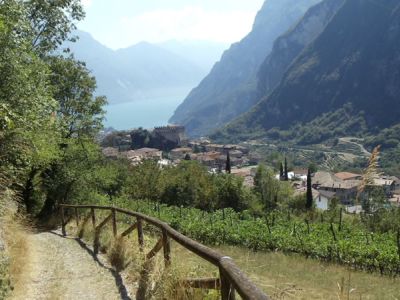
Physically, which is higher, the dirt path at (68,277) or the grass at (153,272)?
the grass at (153,272)

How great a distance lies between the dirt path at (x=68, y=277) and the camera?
7.03 metres

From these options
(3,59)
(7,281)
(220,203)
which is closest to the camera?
(7,281)

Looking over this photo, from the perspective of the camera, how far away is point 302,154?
557 ft

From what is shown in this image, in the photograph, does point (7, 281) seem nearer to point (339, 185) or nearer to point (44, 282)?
point (44, 282)

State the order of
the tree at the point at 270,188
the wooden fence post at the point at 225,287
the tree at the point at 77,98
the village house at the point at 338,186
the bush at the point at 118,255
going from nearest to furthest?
the wooden fence post at the point at 225,287 < the bush at the point at 118,255 < the tree at the point at 77,98 < the tree at the point at 270,188 < the village house at the point at 338,186

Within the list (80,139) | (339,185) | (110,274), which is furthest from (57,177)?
(339,185)

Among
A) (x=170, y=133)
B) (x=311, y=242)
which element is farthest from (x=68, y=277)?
(x=170, y=133)

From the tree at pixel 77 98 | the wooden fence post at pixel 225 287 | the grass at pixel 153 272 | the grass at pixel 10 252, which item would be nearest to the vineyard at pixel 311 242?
the tree at pixel 77 98

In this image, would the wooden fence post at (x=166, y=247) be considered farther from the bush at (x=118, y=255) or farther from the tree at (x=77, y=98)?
the tree at (x=77, y=98)

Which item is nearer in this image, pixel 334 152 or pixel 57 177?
pixel 57 177

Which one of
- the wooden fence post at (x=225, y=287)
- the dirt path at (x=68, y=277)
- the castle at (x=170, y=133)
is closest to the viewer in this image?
the wooden fence post at (x=225, y=287)

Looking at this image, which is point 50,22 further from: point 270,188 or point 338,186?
point 338,186

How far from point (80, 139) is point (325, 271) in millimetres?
12898

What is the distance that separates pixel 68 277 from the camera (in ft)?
26.8
